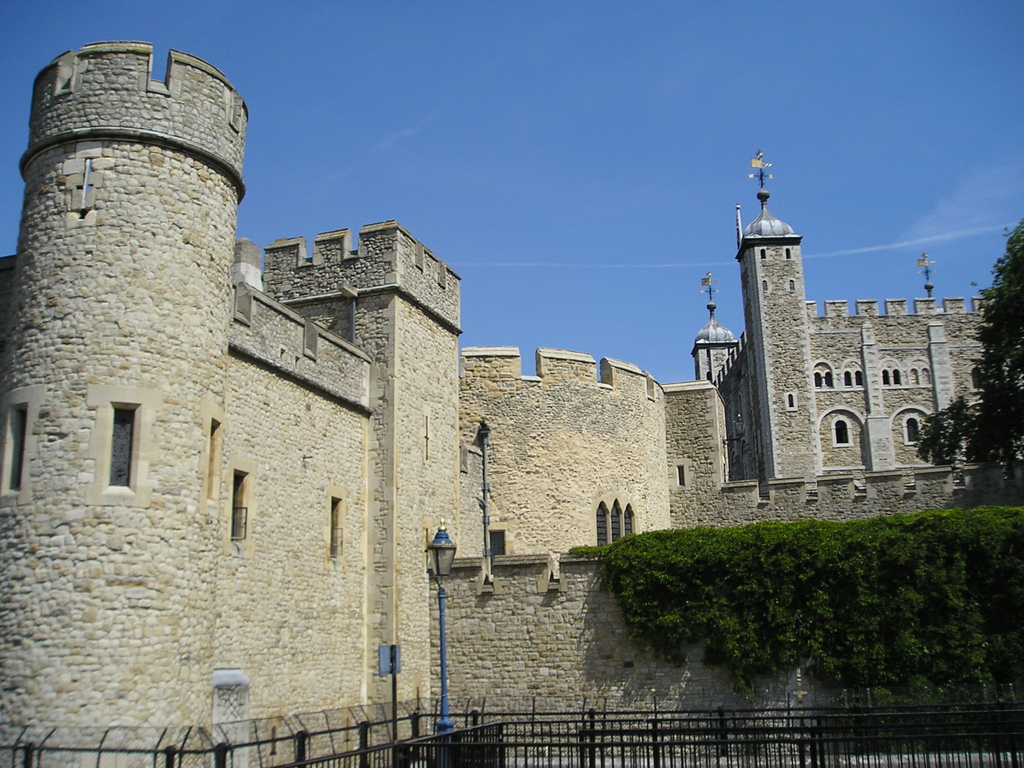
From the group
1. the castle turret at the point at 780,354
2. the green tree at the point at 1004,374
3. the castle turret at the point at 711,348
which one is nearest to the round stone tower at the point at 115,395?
the green tree at the point at 1004,374

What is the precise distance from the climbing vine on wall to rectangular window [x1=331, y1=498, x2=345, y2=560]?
17.9 ft

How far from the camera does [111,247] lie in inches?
465

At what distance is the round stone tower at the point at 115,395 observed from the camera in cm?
1077

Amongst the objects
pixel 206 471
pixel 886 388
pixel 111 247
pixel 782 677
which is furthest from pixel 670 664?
pixel 886 388

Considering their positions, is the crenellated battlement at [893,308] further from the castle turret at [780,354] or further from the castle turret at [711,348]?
the castle turret at [711,348]

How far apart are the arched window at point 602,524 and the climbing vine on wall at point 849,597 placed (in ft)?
13.5

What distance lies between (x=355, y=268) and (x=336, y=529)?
4932 mm

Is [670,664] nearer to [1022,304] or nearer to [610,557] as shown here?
[610,557]

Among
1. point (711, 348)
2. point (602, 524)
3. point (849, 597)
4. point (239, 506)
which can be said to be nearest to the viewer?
point (239, 506)

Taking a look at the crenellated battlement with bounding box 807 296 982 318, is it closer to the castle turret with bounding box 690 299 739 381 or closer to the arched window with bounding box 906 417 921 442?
the arched window with bounding box 906 417 921 442

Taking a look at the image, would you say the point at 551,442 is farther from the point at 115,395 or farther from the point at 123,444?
the point at 115,395

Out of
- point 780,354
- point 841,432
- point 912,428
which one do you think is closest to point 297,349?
point 780,354

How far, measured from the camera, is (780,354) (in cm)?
5550

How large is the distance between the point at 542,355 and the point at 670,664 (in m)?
7.70
